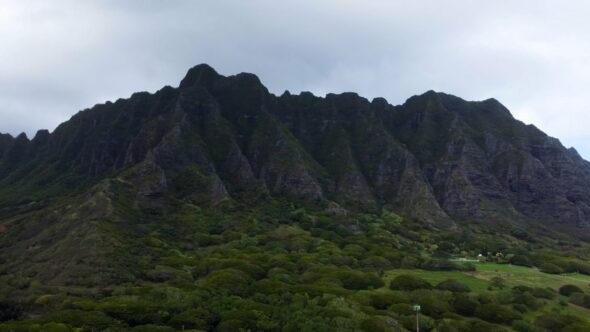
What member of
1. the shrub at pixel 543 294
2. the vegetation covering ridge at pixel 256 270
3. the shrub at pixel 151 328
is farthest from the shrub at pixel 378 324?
the shrub at pixel 543 294

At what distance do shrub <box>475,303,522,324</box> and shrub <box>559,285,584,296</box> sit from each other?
25.4m

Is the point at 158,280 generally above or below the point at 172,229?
below

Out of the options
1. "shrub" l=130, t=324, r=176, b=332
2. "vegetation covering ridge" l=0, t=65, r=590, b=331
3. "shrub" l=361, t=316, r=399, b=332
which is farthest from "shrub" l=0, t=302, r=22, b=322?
"shrub" l=361, t=316, r=399, b=332

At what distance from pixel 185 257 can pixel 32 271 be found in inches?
1484

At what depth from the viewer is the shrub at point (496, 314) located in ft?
292

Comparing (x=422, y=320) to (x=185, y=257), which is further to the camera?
(x=185, y=257)

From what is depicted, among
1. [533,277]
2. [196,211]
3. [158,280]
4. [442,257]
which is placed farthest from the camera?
[196,211]

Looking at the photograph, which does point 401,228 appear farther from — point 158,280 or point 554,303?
point 158,280

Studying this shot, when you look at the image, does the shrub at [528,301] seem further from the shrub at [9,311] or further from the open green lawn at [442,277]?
the shrub at [9,311]

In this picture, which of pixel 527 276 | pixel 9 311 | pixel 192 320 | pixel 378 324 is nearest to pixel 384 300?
pixel 378 324

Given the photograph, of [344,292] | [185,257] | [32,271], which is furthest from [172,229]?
[344,292]

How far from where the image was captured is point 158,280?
11625 cm

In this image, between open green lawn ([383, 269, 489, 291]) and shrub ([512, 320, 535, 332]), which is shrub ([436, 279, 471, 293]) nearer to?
open green lawn ([383, 269, 489, 291])

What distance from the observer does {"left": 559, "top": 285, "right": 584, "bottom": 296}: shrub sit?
10819 cm
